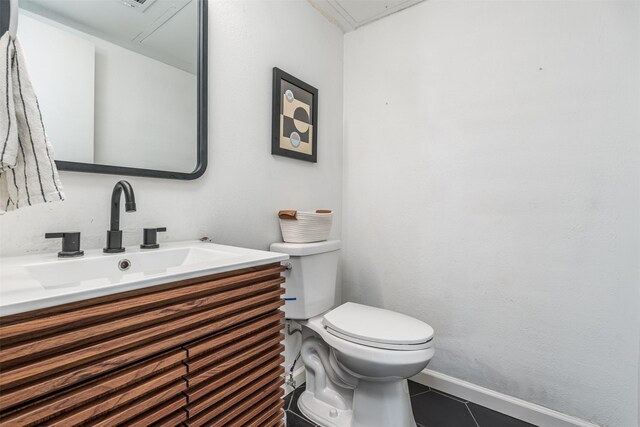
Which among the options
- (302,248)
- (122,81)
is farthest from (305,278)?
(122,81)

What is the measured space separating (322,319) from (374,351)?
0.32 m

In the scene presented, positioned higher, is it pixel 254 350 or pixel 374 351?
pixel 254 350

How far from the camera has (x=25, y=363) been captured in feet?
1.56

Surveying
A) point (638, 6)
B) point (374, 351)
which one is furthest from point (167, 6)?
point (638, 6)

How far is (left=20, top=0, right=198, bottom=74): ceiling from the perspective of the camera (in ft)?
2.98

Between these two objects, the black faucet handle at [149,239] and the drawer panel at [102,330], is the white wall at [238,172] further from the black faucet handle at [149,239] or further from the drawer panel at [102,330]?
the drawer panel at [102,330]

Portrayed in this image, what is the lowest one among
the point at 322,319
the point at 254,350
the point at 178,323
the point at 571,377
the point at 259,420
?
the point at 571,377

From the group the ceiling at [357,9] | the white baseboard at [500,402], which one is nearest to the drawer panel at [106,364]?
the white baseboard at [500,402]

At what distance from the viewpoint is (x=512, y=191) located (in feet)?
4.68

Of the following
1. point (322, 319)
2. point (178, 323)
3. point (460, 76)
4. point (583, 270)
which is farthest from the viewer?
point (460, 76)

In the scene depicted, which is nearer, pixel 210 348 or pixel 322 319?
pixel 210 348

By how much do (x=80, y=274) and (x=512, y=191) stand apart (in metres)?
1.69

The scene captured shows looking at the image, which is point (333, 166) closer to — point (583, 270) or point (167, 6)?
point (167, 6)

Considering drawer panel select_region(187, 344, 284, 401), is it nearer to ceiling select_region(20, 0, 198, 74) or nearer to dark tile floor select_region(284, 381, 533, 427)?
dark tile floor select_region(284, 381, 533, 427)
